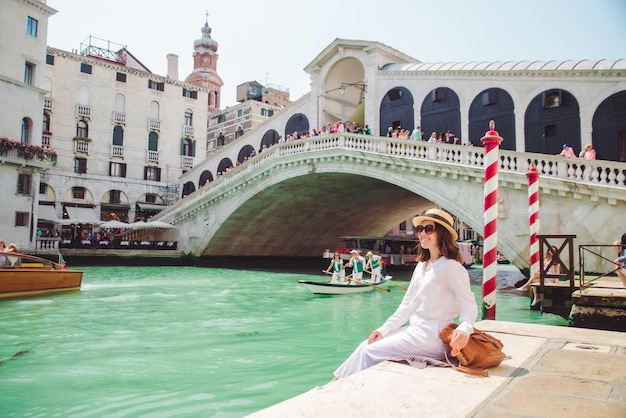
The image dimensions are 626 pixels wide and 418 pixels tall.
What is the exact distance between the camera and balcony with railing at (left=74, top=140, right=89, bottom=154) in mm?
27719

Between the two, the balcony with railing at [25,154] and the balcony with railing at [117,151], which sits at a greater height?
the balcony with railing at [117,151]

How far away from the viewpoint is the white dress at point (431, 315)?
297 cm

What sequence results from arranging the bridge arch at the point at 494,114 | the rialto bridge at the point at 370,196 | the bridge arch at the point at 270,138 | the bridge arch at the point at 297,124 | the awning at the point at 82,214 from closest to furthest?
the rialto bridge at the point at 370,196
the bridge arch at the point at 494,114
the bridge arch at the point at 297,124
the bridge arch at the point at 270,138
the awning at the point at 82,214

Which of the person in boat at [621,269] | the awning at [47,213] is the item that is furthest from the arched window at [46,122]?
the person in boat at [621,269]

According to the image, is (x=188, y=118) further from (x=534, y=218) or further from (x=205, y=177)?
(x=534, y=218)

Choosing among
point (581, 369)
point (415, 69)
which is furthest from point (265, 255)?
point (581, 369)

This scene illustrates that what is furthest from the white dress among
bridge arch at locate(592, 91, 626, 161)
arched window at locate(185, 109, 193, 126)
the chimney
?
the chimney

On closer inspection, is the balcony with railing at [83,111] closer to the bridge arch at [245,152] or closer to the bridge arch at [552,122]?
the bridge arch at [245,152]

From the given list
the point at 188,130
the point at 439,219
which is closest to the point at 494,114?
the point at 439,219

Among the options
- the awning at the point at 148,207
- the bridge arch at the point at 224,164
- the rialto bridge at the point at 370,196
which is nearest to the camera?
the rialto bridge at the point at 370,196

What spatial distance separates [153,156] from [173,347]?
83.6 ft

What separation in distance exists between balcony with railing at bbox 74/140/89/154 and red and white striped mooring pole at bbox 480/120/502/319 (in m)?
25.9

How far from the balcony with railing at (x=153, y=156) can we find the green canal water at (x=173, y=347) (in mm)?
18424

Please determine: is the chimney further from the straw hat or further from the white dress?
the white dress
